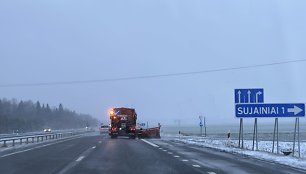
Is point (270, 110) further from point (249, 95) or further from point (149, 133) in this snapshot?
point (149, 133)

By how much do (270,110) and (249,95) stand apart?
1.89 m

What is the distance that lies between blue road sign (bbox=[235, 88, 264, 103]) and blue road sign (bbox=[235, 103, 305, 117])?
0.54 meters

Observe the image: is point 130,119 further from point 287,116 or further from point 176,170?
point 176,170

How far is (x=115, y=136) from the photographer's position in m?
67.2

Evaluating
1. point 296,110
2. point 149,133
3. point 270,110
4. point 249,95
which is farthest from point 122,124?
point 296,110

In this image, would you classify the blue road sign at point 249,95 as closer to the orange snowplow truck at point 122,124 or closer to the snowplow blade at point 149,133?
the orange snowplow truck at point 122,124

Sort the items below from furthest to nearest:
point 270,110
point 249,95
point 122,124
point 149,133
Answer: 1. point 149,133
2. point 122,124
3. point 249,95
4. point 270,110

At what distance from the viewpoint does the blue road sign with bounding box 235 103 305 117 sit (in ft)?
109

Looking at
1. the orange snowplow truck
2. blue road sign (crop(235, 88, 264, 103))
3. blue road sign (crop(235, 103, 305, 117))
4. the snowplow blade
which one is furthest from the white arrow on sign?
the snowplow blade

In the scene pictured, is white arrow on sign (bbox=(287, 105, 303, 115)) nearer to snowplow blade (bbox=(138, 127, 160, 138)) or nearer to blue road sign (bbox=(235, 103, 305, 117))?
blue road sign (bbox=(235, 103, 305, 117))

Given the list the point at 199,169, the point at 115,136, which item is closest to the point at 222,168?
the point at 199,169

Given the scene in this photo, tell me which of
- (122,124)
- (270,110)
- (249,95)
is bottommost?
(122,124)

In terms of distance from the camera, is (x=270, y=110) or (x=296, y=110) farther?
(x=270, y=110)

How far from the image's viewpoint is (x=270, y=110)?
35.0m
